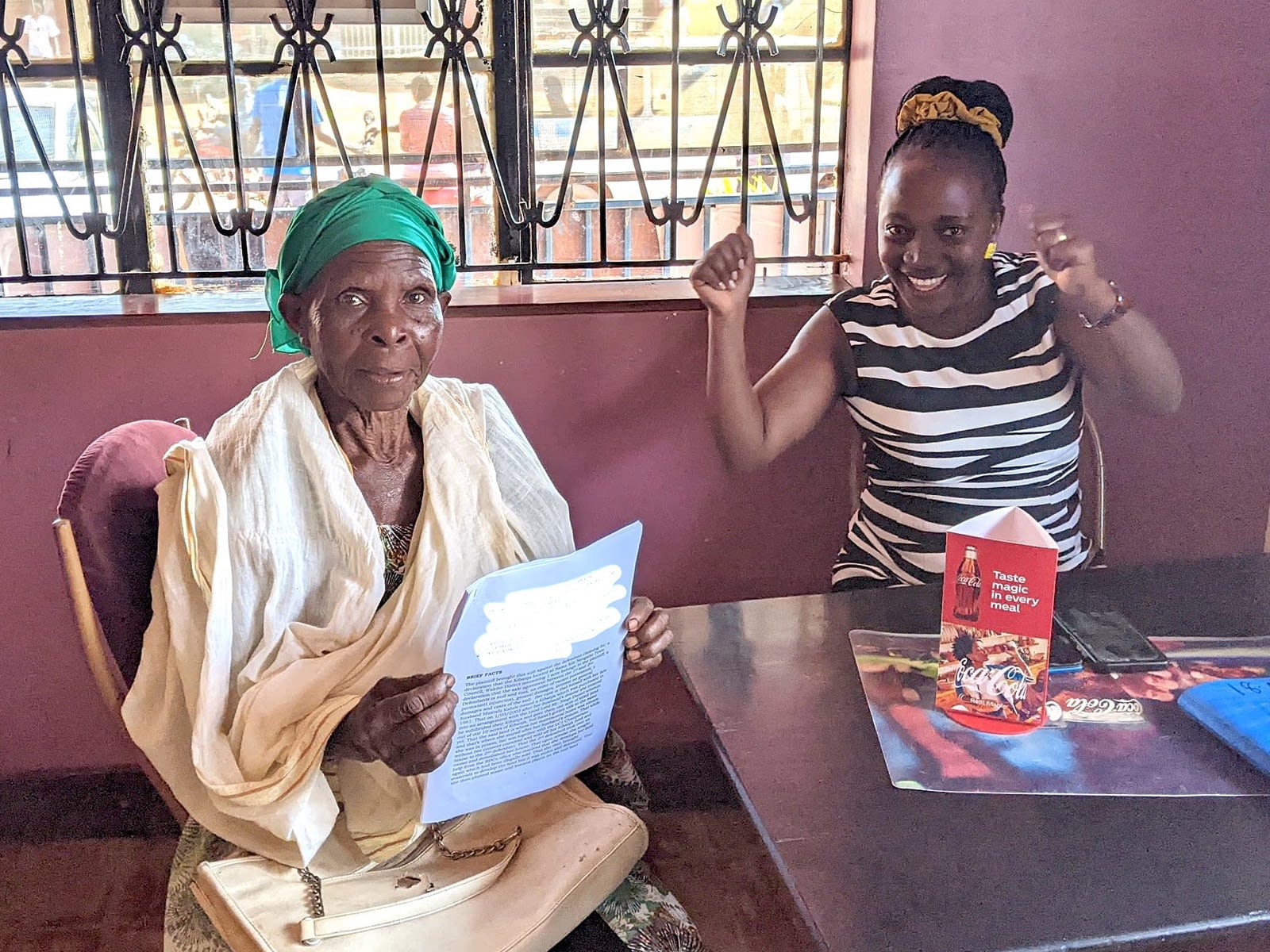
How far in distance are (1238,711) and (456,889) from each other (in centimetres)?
85

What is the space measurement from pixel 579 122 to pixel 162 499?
115 centimetres

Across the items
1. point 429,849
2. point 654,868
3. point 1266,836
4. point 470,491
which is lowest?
point 654,868

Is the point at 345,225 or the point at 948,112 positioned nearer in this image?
the point at 345,225

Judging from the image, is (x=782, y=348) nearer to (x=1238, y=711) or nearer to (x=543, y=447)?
(x=543, y=447)

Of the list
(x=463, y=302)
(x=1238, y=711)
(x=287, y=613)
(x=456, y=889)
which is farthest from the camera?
(x=463, y=302)

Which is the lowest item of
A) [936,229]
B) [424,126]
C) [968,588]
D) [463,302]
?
[968,588]

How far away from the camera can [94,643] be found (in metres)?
1.22

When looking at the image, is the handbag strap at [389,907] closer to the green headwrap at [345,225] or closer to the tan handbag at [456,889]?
the tan handbag at [456,889]

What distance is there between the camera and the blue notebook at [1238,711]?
1069 mm

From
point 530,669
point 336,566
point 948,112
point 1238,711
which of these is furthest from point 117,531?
point 948,112

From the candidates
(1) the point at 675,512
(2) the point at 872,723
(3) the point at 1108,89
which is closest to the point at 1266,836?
(2) the point at 872,723

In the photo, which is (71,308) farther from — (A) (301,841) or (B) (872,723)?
(B) (872,723)

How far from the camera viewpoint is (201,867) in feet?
3.83

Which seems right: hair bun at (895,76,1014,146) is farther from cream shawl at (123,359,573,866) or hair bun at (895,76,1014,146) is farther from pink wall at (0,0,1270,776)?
cream shawl at (123,359,573,866)
